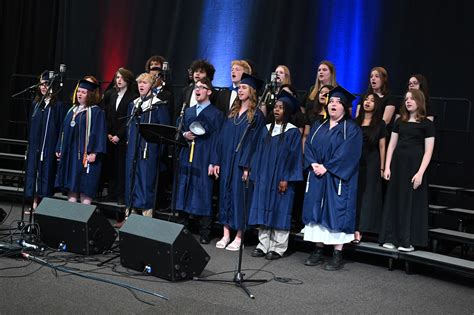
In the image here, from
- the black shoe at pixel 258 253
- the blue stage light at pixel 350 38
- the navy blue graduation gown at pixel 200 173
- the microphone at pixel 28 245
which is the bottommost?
the microphone at pixel 28 245

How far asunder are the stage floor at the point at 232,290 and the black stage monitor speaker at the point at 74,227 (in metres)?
0.11

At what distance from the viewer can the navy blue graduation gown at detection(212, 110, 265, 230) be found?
6.71 metres

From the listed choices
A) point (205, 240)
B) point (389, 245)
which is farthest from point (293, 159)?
point (205, 240)

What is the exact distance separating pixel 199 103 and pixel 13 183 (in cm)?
416

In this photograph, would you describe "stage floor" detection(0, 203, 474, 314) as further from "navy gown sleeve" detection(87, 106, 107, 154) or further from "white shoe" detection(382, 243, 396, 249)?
"navy gown sleeve" detection(87, 106, 107, 154)

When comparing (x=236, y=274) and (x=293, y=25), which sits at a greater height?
(x=293, y=25)

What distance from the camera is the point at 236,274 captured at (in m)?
5.19

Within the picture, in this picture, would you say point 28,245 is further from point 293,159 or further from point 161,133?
point 293,159

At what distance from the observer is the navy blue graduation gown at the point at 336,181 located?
6.15m

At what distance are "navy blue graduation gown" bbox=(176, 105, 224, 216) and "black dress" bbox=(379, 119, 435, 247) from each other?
1.99 metres

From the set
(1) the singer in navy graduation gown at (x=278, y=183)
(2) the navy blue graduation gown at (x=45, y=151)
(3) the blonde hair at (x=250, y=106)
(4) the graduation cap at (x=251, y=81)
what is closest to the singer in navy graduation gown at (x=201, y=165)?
(3) the blonde hair at (x=250, y=106)

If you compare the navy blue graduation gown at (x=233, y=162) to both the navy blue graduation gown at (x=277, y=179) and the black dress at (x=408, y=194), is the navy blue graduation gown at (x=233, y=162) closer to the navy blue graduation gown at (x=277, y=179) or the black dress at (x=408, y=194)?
the navy blue graduation gown at (x=277, y=179)

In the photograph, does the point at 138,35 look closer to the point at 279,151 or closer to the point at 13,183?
the point at 13,183

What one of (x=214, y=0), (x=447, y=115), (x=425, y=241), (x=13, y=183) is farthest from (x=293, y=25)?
(x=13, y=183)
